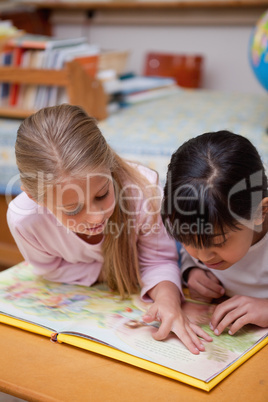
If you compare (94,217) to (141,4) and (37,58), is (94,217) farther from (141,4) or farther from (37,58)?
(141,4)

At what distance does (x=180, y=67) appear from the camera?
9.18 feet

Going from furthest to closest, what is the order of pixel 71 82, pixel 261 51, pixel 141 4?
pixel 141 4 → pixel 71 82 → pixel 261 51

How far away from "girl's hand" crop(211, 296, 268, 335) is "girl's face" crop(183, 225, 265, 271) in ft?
0.21

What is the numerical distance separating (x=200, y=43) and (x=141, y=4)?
1.25 feet

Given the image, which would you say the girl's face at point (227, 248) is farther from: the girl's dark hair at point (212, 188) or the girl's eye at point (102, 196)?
the girl's eye at point (102, 196)

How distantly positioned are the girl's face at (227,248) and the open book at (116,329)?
0.36 ft

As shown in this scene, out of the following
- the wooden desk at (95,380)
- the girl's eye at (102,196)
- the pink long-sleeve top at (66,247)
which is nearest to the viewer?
the wooden desk at (95,380)

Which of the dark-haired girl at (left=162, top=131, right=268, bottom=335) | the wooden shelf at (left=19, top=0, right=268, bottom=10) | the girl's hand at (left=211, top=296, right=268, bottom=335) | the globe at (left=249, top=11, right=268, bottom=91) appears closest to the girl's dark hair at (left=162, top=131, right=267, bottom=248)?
the dark-haired girl at (left=162, top=131, right=268, bottom=335)

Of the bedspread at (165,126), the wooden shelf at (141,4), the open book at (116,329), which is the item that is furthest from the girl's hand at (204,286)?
the wooden shelf at (141,4)

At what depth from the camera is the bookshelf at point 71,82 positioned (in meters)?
1.84

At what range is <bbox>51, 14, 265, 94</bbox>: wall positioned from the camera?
8.99 feet

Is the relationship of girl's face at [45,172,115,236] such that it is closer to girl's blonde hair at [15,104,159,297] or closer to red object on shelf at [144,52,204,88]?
girl's blonde hair at [15,104,159,297]

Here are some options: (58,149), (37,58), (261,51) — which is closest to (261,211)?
(58,149)

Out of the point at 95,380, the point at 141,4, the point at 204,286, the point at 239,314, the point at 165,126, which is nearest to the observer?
the point at 95,380
